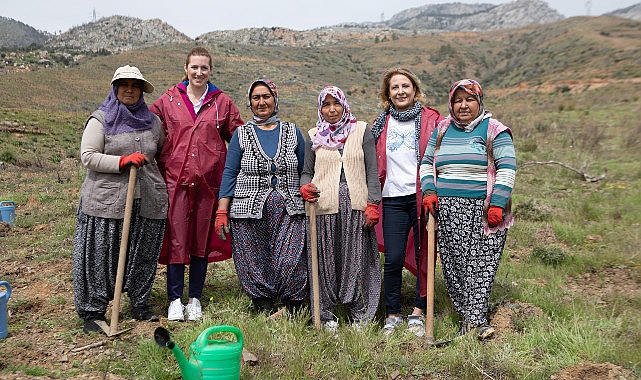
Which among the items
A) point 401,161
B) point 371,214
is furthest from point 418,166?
point 371,214

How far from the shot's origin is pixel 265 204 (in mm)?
3482

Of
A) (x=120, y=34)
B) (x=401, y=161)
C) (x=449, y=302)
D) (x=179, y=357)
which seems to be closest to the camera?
(x=179, y=357)

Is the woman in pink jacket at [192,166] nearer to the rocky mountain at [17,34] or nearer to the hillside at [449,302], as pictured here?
the hillside at [449,302]

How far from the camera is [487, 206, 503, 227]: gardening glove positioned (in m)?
3.01

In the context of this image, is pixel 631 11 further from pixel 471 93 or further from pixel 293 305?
pixel 293 305

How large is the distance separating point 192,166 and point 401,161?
1549mm

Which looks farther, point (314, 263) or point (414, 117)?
point (414, 117)

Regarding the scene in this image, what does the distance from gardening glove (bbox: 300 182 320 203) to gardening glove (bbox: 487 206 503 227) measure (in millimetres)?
1155

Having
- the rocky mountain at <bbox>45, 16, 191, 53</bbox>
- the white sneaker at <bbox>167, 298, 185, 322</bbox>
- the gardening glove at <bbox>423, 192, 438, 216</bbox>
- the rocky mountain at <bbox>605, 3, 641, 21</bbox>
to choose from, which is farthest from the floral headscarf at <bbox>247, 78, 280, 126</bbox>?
the rocky mountain at <bbox>605, 3, 641, 21</bbox>

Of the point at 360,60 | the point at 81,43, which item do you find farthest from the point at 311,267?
the point at 81,43

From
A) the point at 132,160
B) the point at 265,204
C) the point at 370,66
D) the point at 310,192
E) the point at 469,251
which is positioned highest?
the point at 370,66

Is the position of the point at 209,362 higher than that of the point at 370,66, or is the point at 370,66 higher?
the point at 370,66

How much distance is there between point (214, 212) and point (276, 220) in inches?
23.1

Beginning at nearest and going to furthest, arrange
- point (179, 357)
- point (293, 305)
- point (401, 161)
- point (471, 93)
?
point (179, 357) → point (471, 93) → point (401, 161) → point (293, 305)
